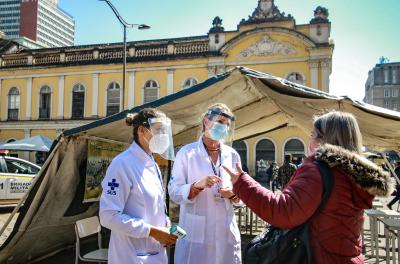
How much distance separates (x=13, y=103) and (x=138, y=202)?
31010mm

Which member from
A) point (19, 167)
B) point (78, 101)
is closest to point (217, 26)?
point (78, 101)

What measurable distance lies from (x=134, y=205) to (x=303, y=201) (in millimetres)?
1233

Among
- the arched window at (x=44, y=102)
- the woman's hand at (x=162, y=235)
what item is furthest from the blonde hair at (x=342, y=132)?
the arched window at (x=44, y=102)

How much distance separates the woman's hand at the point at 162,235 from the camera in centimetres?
259

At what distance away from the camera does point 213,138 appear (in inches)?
126

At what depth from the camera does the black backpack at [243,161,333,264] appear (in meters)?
1.94

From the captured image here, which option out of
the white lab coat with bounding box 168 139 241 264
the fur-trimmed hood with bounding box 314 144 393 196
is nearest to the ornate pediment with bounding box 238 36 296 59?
the white lab coat with bounding box 168 139 241 264

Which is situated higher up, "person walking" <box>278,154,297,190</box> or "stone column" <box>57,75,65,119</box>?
"stone column" <box>57,75,65,119</box>

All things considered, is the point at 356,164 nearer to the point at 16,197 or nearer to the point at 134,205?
the point at 134,205

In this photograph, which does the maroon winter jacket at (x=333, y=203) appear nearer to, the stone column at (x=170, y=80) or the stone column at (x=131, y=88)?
the stone column at (x=170, y=80)

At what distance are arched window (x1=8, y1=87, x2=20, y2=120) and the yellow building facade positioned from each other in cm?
8

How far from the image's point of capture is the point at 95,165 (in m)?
6.32

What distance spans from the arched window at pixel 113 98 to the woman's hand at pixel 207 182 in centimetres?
2540

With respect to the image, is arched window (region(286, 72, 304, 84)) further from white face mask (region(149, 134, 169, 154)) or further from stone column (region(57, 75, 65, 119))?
white face mask (region(149, 134, 169, 154))
